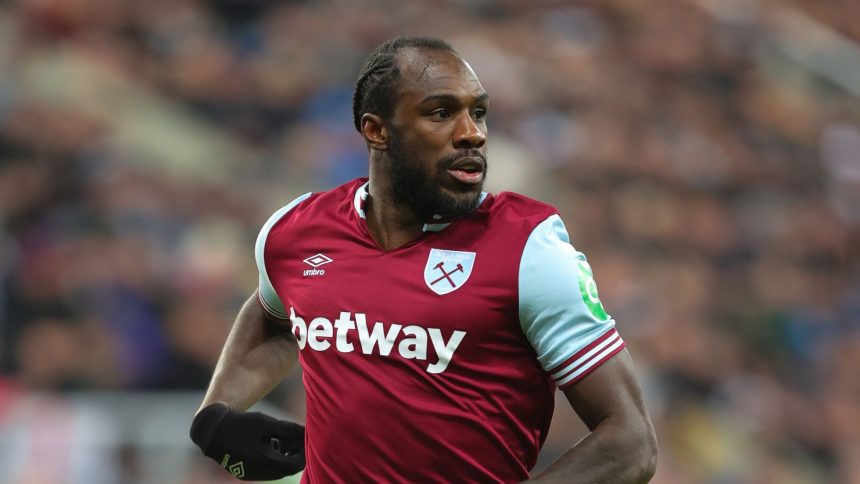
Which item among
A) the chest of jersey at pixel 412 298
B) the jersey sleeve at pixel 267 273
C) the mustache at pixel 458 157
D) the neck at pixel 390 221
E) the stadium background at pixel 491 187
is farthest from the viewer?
the stadium background at pixel 491 187

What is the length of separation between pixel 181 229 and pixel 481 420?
17.4 feet

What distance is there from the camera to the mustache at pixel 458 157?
3.12 m

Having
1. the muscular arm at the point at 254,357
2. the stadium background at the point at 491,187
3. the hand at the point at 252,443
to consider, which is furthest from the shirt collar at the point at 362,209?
the stadium background at the point at 491,187

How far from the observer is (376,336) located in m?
3.11

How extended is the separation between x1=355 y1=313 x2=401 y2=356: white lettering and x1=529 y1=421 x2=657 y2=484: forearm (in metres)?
0.47

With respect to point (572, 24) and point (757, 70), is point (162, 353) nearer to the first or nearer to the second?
point (572, 24)

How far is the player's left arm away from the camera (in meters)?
2.87

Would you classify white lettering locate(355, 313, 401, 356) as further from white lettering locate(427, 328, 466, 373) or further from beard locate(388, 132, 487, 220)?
beard locate(388, 132, 487, 220)

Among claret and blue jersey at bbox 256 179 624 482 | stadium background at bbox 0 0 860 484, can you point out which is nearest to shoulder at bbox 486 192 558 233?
claret and blue jersey at bbox 256 179 624 482

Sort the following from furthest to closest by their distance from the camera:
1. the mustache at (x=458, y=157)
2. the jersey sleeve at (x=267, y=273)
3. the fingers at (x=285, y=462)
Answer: the jersey sleeve at (x=267, y=273)
the fingers at (x=285, y=462)
the mustache at (x=458, y=157)

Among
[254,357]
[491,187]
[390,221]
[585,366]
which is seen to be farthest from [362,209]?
[491,187]

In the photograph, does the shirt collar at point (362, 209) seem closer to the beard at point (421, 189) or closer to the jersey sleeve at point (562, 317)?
the beard at point (421, 189)

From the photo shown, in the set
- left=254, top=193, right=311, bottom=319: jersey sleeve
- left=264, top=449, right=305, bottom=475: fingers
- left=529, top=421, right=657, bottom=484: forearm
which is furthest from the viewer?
left=254, top=193, right=311, bottom=319: jersey sleeve

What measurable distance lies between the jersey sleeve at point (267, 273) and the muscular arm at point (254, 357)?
0.14 ft
